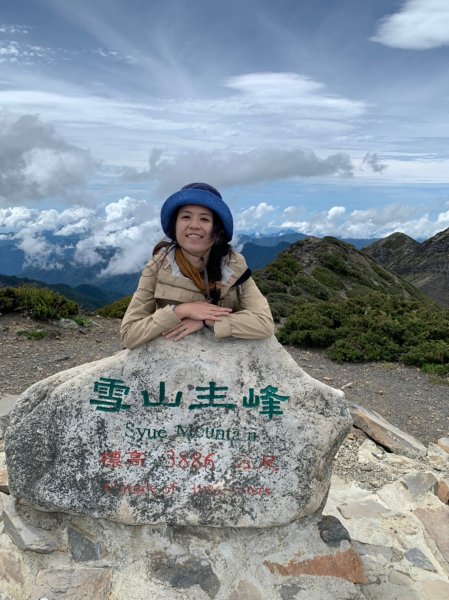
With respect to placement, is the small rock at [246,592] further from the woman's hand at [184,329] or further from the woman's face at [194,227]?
the woman's face at [194,227]

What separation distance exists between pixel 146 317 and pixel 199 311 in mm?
493

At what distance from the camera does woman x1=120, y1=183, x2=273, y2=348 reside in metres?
4.25

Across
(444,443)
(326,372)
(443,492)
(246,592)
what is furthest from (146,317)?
(326,372)

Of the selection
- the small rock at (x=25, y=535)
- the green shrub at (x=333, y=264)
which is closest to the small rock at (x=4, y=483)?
the small rock at (x=25, y=535)

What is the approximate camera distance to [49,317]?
14242mm

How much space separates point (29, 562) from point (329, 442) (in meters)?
2.69

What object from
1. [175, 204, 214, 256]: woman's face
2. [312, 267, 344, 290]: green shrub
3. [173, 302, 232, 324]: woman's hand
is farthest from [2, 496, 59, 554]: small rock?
[312, 267, 344, 290]: green shrub

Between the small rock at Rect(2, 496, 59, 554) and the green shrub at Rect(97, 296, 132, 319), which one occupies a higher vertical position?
the small rock at Rect(2, 496, 59, 554)

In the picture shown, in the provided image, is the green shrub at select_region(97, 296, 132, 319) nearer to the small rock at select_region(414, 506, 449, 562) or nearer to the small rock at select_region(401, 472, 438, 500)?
the small rock at select_region(401, 472, 438, 500)

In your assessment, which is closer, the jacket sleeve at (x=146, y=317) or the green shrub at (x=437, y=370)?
the jacket sleeve at (x=146, y=317)

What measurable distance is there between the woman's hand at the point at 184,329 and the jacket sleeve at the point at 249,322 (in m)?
0.21

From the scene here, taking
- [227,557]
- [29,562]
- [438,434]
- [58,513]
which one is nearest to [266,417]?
[227,557]

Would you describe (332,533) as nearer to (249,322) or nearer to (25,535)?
(249,322)

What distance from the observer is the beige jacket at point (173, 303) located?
4305 millimetres
